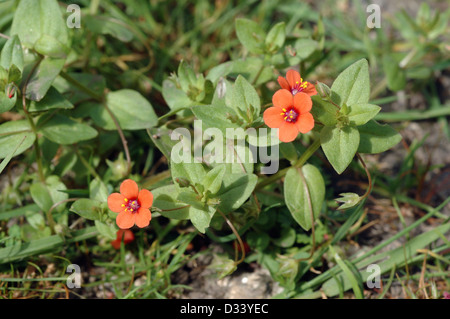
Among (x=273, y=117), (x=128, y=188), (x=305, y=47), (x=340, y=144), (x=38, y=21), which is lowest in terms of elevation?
(x=128, y=188)

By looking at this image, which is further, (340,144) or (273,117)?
(340,144)

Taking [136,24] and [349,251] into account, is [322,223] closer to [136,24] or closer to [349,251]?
[349,251]

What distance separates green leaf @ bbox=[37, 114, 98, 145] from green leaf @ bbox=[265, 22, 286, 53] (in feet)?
4.09

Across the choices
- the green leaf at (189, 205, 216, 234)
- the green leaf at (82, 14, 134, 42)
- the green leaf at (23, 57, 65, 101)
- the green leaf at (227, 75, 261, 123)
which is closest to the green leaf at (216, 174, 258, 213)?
the green leaf at (189, 205, 216, 234)

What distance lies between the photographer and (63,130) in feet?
8.90

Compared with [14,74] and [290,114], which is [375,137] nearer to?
[290,114]

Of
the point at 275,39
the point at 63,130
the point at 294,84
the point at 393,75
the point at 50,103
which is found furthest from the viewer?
Result: the point at 393,75

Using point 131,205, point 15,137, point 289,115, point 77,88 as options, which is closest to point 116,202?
point 131,205

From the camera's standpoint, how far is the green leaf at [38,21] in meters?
2.71

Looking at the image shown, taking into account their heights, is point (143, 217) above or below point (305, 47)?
below

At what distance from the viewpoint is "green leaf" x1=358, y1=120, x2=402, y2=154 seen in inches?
95.7

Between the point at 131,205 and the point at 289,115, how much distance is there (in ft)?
3.01
